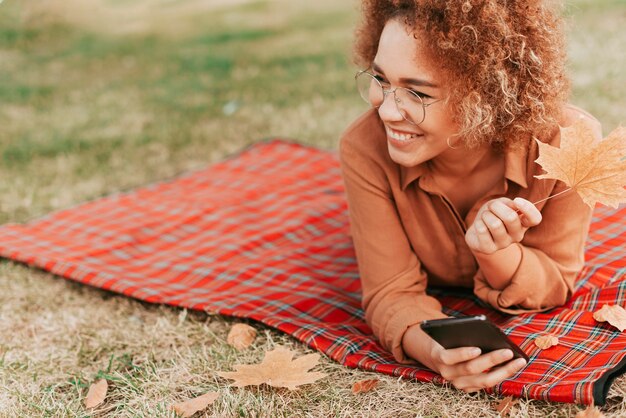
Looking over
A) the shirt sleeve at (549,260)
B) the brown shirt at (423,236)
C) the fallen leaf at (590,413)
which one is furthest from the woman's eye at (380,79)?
the fallen leaf at (590,413)

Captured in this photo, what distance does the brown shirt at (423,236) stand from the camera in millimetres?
2473

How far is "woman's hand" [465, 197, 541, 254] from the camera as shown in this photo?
206 cm

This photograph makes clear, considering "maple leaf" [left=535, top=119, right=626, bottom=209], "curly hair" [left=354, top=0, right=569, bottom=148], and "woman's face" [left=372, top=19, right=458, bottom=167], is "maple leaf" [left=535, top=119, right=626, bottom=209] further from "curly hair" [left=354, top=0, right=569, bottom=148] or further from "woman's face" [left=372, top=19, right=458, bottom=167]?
A: "woman's face" [left=372, top=19, right=458, bottom=167]

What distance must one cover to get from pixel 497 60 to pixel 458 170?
0.49 meters

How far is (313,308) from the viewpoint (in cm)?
301

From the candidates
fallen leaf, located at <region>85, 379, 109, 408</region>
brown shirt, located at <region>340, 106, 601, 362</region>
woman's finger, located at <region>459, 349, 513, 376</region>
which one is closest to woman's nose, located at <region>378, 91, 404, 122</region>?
brown shirt, located at <region>340, 106, 601, 362</region>

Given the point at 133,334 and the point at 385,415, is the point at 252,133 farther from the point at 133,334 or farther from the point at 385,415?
the point at 385,415

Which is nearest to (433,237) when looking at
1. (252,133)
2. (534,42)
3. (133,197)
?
(534,42)

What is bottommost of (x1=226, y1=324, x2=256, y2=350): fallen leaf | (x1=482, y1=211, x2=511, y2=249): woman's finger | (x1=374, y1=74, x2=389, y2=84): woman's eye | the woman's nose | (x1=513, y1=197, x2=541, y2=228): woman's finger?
(x1=226, y1=324, x2=256, y2=350): fallen leaf

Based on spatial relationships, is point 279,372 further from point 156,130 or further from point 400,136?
point 156,130

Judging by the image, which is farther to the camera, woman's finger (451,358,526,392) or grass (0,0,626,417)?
grass (0,0,626,417)

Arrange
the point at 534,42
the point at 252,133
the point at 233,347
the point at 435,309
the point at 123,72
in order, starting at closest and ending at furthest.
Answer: the point at 534,42, the point at 435,309, the point at 233,347, the point at 252,133, the point at 123,72

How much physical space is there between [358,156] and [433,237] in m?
0.41

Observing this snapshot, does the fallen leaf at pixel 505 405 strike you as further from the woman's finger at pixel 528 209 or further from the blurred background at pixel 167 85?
the blurred background at pixel 167 85
